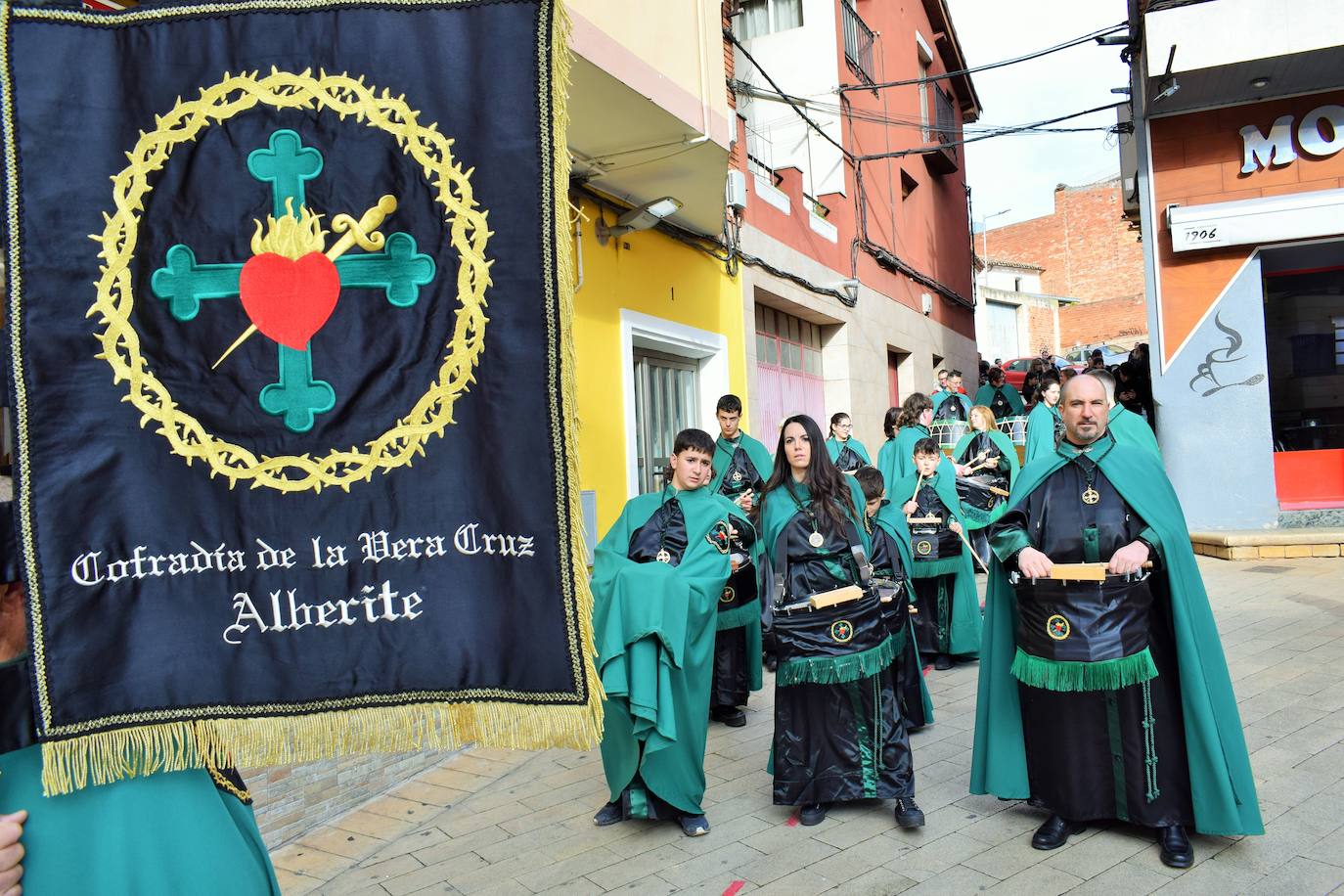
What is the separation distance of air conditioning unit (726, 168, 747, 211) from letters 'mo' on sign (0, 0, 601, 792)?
9.02 meters

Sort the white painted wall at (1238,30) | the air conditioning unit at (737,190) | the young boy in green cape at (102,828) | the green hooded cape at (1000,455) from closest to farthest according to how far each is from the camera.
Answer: the young boy in green cape at (102,828) < the green hooded cape at (1000,455) < the white painted wall at (1238,30) < the air conditioning unit at (737,190)

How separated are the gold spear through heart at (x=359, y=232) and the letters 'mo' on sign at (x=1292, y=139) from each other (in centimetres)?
1280

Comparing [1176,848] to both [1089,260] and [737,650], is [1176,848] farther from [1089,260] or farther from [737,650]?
[1089,260]

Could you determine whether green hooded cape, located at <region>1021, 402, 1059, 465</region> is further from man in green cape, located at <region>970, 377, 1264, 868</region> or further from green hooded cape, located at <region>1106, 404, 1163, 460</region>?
man in green cape, located at <region>970, 377, 1264, 868</region>

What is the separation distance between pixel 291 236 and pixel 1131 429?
416 cm

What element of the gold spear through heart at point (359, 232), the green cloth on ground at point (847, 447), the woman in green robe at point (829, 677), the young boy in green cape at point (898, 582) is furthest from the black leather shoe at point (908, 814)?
the green cloth on ground at point (847, 447)

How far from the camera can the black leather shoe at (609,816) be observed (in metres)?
4.84

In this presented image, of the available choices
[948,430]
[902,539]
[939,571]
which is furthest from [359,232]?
[948,430]

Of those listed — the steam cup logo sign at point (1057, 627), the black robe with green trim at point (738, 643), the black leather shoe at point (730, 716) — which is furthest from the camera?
the black leather shoe at point (730, 716)

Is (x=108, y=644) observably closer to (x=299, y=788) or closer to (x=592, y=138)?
(x=299, y=788)

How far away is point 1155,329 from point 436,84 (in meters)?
12.1

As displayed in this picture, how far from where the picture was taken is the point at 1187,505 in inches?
480

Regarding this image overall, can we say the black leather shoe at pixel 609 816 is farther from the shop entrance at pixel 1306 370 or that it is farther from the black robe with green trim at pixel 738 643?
the shop entrance at pixel 1306 370

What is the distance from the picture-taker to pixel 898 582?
5.04 meters
